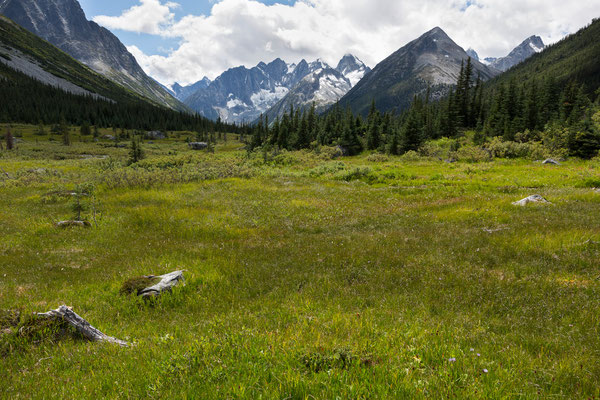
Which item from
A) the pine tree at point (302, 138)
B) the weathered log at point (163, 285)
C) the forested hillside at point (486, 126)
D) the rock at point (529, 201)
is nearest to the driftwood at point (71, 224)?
the weathered log at point (163, 285)

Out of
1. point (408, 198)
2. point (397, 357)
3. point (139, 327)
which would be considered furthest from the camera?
point (408, 198)

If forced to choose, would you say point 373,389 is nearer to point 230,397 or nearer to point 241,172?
point 230,397

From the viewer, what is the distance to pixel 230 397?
3.16m

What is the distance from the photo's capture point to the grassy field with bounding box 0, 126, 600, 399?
3586 mm

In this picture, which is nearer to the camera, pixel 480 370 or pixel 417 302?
pixel 480 370

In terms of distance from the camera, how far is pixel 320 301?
679 cm

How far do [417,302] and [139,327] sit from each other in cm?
642

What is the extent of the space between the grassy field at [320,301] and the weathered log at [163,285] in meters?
0.32

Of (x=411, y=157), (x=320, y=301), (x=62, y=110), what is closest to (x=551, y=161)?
(x=411, y=157)

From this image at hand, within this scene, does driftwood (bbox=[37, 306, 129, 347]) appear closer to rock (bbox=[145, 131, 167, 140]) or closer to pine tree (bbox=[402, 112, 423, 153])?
pine tree (bbox=[402, 112, 423, 153])

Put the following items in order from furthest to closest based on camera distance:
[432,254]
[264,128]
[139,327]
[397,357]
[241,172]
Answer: [264,128] < [241,172] < [432,254] < [139,327] < [397,357]

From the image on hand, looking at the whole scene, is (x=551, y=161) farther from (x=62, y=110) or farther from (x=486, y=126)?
(x=62, y=110)

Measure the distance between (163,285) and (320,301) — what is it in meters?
4.47

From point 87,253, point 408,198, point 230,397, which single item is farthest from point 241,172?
point 230,397
